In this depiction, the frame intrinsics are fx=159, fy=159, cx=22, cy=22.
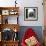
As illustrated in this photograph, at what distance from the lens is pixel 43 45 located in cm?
598

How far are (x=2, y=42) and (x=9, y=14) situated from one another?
108 cm

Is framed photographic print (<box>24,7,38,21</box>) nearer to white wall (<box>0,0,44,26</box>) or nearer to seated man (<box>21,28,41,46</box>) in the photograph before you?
white wall (<box>0,0,44,26</box>)

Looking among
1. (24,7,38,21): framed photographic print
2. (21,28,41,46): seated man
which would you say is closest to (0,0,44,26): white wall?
(24,7,38,21): framed photographic print

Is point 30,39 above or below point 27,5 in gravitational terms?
below

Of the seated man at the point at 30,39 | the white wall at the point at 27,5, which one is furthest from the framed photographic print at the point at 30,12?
the seated man at the point at 30,39

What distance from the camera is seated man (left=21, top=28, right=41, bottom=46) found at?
5575 millimetres

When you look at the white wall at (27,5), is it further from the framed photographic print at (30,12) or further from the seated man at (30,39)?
the seated man at (30,39)

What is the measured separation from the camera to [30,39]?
18.3ft

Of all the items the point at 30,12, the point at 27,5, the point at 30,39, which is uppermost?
the point at 27,5

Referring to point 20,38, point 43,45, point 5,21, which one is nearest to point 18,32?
point 20,38

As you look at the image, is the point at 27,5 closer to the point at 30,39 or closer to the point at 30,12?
the point at 30,12

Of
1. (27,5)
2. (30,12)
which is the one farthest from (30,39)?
(27,5)

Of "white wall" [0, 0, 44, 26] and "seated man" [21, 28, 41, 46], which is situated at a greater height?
"white wall" [0, 0, 44, 26]

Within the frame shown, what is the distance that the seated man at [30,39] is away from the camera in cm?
558
